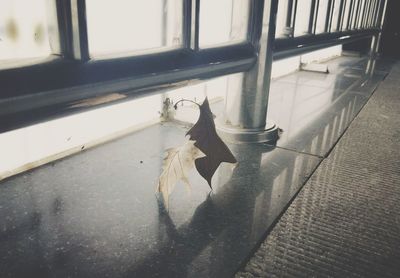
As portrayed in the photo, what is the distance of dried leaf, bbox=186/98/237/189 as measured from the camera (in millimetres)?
1105

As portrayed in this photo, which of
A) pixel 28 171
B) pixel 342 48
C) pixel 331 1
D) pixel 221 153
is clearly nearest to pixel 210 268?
pixel 221 153

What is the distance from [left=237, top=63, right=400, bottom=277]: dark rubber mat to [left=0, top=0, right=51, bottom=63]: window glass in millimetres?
951

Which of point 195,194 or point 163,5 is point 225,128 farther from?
point 163,5

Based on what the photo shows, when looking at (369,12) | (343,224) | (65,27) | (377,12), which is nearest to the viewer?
(65,27)

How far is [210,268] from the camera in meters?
0.82

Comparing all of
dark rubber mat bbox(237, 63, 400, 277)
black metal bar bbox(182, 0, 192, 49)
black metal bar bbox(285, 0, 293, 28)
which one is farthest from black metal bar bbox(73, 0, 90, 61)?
black metal bar bbox(285, 0, 293, 28)

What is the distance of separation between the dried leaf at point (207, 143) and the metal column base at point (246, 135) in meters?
0.49

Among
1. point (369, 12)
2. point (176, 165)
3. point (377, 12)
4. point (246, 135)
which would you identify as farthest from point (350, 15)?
point (176, 165)

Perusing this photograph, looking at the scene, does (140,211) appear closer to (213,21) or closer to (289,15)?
(289,15)

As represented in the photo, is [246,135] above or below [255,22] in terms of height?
below

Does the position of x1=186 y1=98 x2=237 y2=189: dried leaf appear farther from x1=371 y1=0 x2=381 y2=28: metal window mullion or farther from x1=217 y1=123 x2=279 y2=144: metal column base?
x1=371 y1=0 x2=381 y2=28: metal window mullion

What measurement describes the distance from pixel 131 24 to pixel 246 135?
761 mm

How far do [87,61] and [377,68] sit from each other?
13.5 ft

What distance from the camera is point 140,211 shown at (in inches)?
41.4
